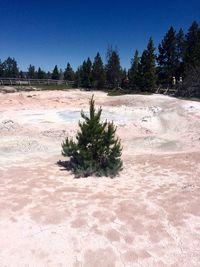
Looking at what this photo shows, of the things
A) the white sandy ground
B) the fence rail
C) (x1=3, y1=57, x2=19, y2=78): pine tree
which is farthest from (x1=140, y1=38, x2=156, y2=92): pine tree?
(x1=3, y1=57, x2=19, y2=78): pine tree

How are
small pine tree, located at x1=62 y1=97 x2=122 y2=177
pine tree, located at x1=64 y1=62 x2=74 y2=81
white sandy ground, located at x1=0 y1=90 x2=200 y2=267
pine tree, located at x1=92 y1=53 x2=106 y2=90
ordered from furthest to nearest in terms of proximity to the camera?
pine tree, located at x1=64 y1=62 x2=74 y2=81 → pine tree, located at x1=92 y1=53 x2=106 y2=90 → small pine tree, located at x1=62 y1=97 x2=122 y2=177 → white sandy ground, located at x1=0 y1=90 x2=200 y2=267

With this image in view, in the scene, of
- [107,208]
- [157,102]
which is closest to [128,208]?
[107,208]

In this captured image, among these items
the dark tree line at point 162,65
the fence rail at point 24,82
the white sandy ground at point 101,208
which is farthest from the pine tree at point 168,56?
the white sandy ground at point 101,208

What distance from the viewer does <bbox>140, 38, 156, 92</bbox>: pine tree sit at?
40125mm

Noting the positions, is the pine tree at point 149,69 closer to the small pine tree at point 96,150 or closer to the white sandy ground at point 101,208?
the white sandy ground at point 101,208

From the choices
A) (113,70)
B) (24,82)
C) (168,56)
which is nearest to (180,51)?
(168,56)

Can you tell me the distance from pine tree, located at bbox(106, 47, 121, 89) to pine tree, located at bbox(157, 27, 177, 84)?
6984 millimetres

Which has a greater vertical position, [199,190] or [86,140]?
[86,140]

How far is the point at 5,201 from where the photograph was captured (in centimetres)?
764

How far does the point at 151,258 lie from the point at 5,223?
3307 mm

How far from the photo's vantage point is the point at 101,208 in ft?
24.7

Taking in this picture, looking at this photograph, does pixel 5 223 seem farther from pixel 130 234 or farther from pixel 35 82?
pixel 35 82

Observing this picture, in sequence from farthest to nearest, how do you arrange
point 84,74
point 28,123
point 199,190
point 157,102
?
1. point 84,74
2. point 157,102
3. point 28,123
4. point 199,190

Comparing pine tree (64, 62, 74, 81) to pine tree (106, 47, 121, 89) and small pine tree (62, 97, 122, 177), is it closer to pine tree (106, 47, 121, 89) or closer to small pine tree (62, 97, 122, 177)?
pine tree (106, 47, 121, 89)
